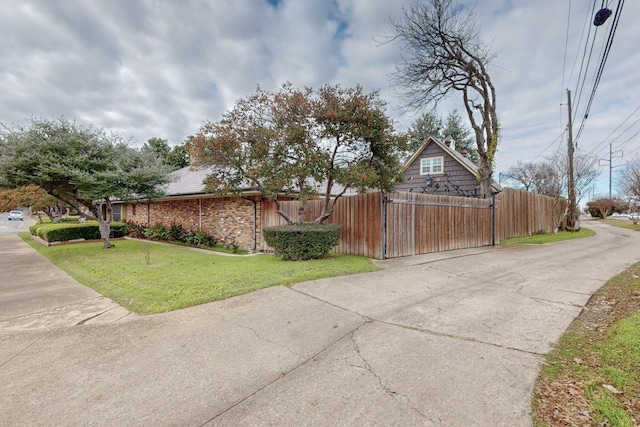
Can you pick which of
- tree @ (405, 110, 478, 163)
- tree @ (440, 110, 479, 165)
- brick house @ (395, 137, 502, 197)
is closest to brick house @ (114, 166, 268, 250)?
brick house @ (395, 137, 502, 197)

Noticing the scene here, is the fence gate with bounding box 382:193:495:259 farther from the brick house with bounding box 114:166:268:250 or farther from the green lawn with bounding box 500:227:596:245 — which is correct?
the brick house with bounding box 114:166:268:250

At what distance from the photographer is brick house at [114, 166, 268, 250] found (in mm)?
11078

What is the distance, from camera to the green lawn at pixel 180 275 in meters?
4.79

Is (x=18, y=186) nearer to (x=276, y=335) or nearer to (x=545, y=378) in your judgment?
(x=276, y=335)

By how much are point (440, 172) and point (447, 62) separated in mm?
6801

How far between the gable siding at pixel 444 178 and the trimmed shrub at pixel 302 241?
32.8 ft

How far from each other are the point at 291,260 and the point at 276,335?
4536 millimetres

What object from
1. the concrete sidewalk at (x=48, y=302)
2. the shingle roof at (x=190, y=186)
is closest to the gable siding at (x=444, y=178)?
the shingle roof at (x=190, y=186)

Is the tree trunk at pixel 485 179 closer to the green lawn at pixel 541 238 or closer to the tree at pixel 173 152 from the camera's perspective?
the green lawn at pixel 541 238

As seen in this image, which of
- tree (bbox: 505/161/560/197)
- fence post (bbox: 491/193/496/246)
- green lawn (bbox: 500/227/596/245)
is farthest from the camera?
tree (bbox: 505/161/560/197)

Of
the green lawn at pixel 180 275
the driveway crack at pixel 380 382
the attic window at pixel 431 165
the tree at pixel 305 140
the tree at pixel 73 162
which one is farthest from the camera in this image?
the attic window at pixel 431 165

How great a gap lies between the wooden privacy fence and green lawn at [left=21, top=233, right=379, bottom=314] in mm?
1243

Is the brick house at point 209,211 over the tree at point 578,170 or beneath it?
beneath

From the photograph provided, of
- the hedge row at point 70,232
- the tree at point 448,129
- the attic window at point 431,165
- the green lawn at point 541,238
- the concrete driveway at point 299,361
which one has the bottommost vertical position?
the concrete driveway at point 299,361
